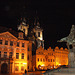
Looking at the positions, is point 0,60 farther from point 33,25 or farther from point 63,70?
point 33,25

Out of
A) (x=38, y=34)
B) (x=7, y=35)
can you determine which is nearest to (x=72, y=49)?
(x=7, y=35)

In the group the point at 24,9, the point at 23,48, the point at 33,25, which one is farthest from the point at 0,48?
the point at 24,9

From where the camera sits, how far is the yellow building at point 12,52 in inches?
1455

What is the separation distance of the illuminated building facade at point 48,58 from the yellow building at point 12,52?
9534 mm

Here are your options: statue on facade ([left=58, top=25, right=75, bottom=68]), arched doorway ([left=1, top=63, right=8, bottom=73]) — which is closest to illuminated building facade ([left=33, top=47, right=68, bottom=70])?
arched doorway ([left=1, top=63, right=8, bottom=73])

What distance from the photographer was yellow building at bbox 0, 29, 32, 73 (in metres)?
37.0

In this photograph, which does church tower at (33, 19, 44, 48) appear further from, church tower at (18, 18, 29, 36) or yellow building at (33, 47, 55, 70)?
yellow building at (33, 47, 55, 70)

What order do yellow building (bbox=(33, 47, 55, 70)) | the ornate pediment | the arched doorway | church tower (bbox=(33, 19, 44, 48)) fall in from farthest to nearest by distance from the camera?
church tower (bbox=(33, 19, 44, 48))
yellow building (bbox=(33, 47, 55, 70))
the ornate pediment
the arched doorway

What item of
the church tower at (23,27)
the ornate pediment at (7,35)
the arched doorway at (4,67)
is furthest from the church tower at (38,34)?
the arched doorway at (4,67)

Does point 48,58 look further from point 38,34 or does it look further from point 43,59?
point 38,34

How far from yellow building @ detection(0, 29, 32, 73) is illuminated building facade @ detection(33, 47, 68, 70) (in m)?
9.53

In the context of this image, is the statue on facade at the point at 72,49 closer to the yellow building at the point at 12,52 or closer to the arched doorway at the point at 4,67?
the yellow building at the point at 12,52

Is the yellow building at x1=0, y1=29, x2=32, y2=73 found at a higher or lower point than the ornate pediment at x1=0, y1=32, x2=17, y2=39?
lower

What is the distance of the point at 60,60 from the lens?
60.6m
